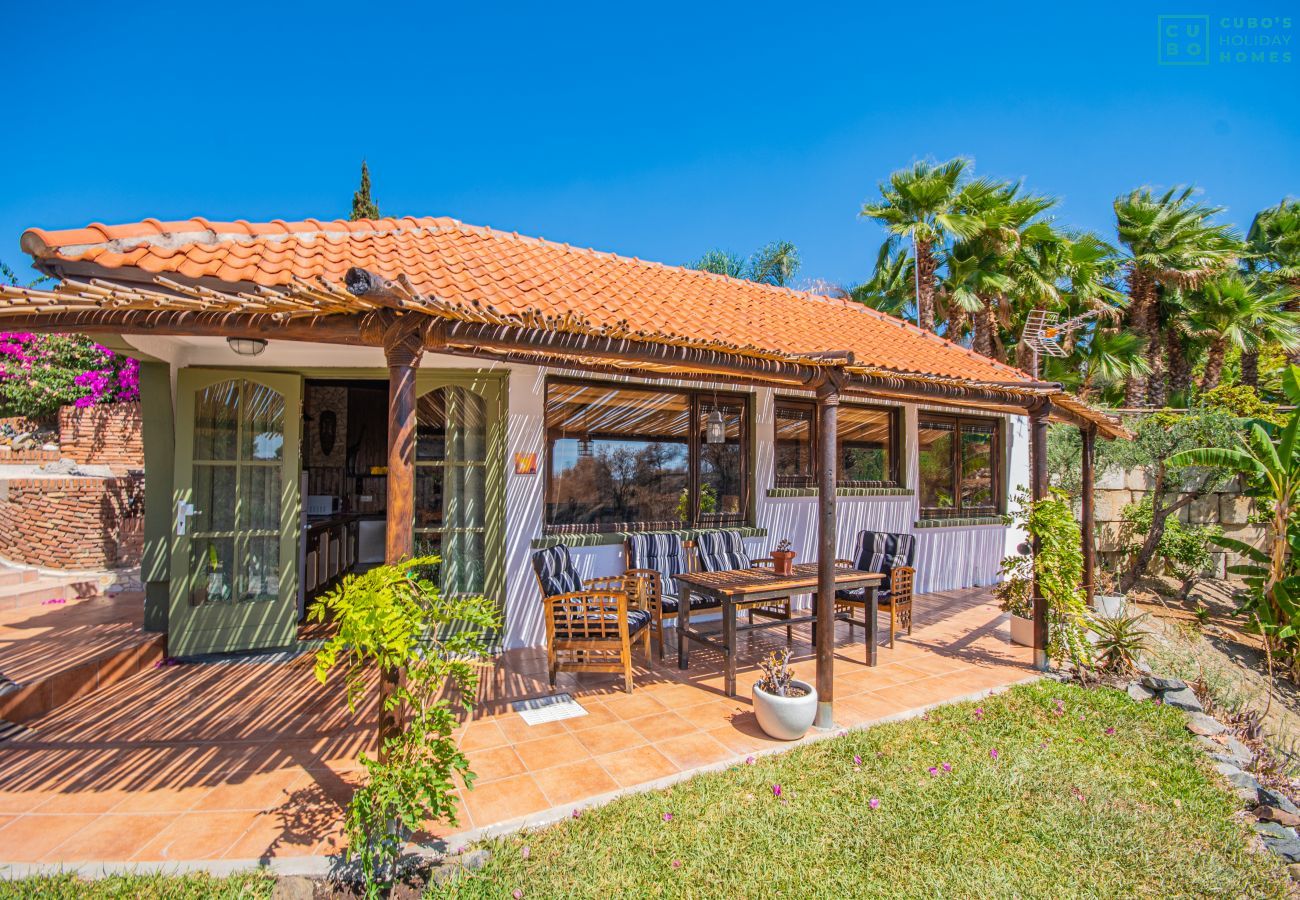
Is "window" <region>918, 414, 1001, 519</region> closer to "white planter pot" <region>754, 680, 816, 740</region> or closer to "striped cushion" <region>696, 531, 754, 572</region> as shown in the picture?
"striped cushion" <region>696, 531, 754, 572</region>

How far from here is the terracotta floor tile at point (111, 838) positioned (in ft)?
9.37

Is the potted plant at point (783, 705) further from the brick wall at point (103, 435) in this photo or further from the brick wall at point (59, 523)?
the brick wall at point (103, 435)

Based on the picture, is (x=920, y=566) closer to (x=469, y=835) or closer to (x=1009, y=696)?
(x=1009, y=696)

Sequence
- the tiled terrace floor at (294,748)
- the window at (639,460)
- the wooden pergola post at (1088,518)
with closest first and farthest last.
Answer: the tiled terrace floor at (294,748) → the window at (639,460) → the wooden pergola post at (1088,518)

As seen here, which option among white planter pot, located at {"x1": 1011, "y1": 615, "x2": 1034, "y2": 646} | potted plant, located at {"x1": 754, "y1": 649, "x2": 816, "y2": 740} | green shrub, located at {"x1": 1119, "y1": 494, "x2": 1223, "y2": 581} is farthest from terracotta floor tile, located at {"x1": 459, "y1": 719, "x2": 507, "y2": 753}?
green shrub, located at {"x1": 1119, "y1": 494, "x2": 1223, "y2": 581}

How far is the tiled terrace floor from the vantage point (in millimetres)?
3094

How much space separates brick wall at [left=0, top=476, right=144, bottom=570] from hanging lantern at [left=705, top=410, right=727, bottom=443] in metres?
8.67

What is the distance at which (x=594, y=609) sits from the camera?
522 centimetres

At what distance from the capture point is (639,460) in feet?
24.6

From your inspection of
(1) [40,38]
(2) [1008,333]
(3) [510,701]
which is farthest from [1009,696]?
(1) [40,38]

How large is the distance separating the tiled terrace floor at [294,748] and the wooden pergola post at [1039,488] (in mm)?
283

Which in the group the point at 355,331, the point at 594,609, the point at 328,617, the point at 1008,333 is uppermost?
the point at 1008,333

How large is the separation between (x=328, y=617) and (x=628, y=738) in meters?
5.11

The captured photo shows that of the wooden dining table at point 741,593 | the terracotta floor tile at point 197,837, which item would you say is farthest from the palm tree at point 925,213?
the terracotta floor tile at point 197,837
